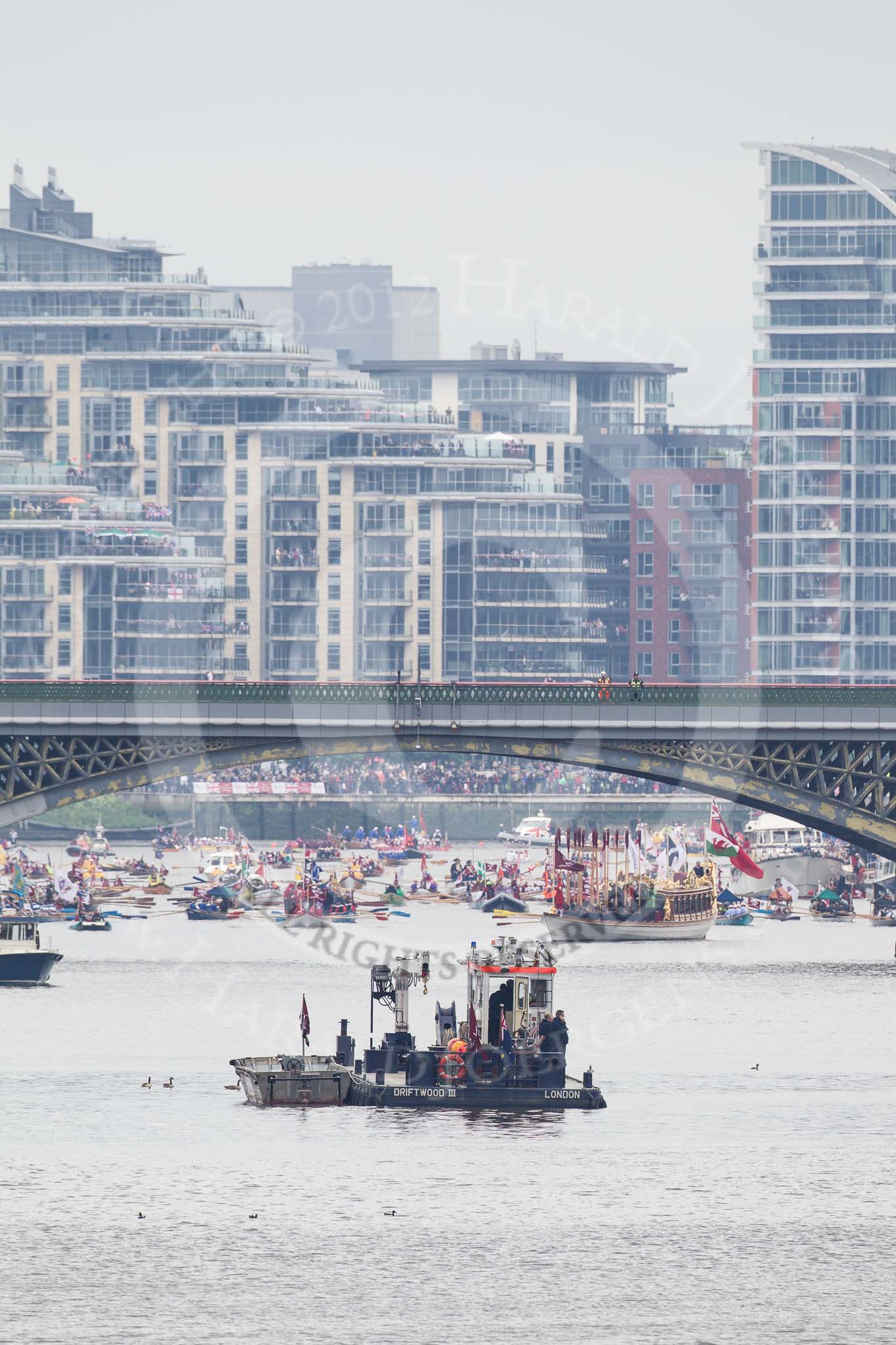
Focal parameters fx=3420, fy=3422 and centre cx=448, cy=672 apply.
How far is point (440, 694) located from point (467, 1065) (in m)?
43.5

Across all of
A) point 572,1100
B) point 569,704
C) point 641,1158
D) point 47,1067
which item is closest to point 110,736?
point 569,704

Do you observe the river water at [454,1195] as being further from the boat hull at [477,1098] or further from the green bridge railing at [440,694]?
the green bridge railing at [440,694]

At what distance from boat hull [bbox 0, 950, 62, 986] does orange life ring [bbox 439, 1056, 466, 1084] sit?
4639 cm

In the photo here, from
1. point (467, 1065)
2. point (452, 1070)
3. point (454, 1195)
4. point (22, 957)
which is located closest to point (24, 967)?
point (22, 957)

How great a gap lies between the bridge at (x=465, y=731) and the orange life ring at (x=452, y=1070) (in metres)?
41.1

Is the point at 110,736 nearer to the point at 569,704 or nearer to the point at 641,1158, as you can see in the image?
the point at 569,704

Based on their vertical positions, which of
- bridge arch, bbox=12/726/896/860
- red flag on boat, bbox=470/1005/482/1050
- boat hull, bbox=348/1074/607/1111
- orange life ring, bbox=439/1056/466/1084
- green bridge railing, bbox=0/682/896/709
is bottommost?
boat hull, bbox=348/1074/607/1111

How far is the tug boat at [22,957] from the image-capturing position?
170 m

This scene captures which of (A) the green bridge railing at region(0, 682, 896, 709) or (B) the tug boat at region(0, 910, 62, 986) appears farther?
(B) the tug boat at region(0, 910, 62, 986)

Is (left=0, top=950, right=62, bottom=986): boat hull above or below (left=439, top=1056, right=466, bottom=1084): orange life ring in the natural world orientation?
below

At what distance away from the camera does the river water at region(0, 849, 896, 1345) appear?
95312 mm

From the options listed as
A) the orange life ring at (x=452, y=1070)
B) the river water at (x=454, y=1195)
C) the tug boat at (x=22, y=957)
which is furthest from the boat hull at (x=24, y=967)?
the orange life ring at (x=452, y=1070)

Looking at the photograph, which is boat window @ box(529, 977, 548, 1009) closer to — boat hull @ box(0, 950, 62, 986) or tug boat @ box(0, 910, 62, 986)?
boat hull @ box(0, 950, 62, 986)

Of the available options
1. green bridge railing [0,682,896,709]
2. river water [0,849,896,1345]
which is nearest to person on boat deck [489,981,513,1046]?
river water [0,849,896,1345]
